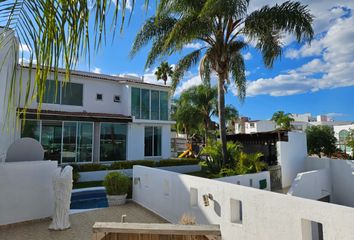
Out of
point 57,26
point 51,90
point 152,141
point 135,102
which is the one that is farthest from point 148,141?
point 57,26

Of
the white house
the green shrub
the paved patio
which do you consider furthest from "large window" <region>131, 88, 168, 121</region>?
the paved patio

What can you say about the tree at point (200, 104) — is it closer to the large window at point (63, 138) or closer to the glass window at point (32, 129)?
the large window at point (63, 138)

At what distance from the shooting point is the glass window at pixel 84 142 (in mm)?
19469

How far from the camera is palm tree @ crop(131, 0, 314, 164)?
12812 millimetres

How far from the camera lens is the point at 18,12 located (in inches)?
57.1

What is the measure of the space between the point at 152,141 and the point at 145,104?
12.2 ft

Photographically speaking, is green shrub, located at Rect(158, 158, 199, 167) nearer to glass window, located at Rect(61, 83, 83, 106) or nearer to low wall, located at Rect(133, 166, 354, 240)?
glass window, located at Rect(61, 83, 83, 106)

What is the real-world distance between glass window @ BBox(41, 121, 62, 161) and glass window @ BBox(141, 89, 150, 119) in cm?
738

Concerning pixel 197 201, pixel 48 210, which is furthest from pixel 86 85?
pixel 197 201

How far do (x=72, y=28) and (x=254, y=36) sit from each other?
14.2 meters

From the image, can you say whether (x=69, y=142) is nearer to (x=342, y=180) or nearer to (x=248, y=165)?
(x=248, y=165)

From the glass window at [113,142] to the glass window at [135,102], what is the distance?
1.51 metres

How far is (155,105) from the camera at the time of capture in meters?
23.9

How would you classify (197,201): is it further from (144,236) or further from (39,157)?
(39,157)
